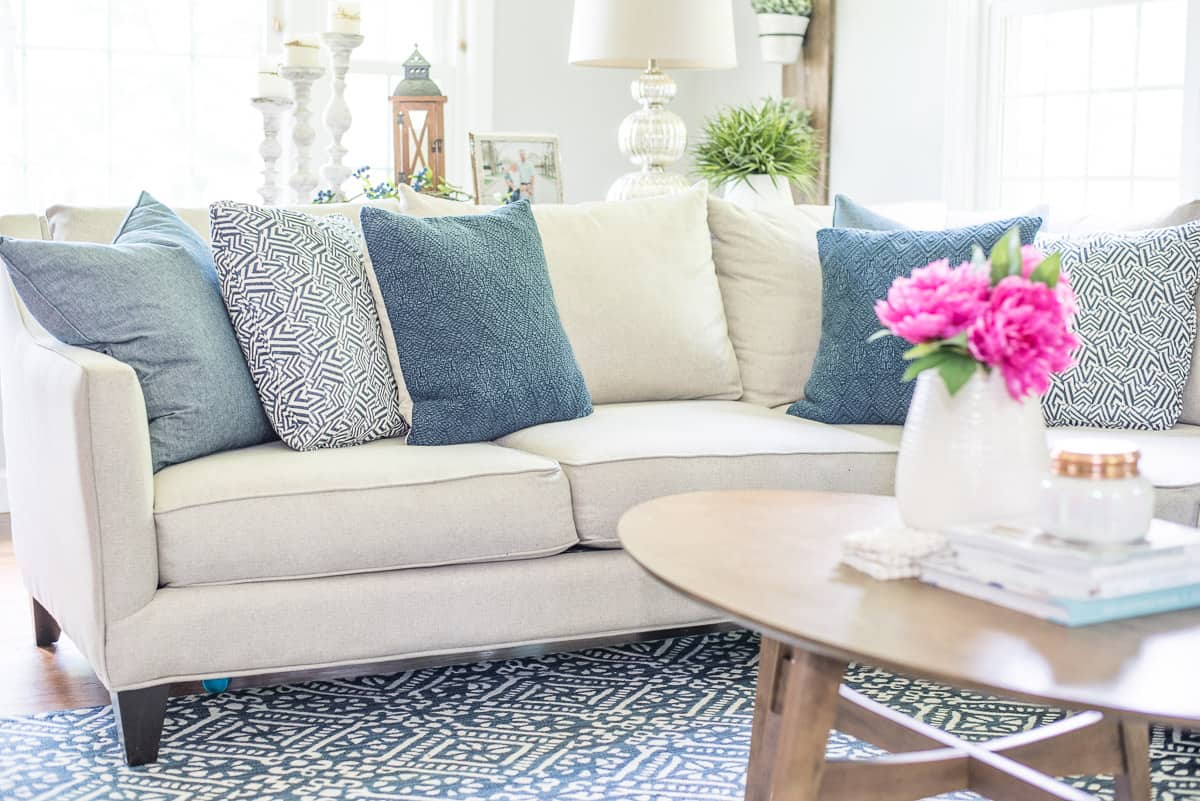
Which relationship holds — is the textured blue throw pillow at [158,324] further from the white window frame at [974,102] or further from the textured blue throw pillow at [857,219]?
the white window frame at [974,102]

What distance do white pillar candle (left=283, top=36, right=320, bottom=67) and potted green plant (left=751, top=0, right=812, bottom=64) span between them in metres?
2.05

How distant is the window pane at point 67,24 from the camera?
14.4ft

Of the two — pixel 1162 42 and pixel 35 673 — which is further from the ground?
pixel 1162 42

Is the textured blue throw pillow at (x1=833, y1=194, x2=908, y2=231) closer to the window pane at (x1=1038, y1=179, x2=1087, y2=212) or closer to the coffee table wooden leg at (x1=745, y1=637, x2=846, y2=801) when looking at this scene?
the window pane at (x1=1038, y1=179, x2=1087, y2=212)

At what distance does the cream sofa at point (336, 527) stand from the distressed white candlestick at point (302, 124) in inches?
45.5

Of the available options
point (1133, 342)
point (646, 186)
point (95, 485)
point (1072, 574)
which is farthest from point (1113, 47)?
point (95, 485)

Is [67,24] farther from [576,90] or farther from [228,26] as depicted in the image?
[576,90]

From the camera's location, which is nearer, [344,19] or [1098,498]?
[1098,498]

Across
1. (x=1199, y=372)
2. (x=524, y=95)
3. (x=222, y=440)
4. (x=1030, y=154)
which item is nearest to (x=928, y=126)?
(x=1030, y=154)

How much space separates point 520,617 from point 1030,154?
270 centimetres

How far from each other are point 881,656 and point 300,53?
105 inches

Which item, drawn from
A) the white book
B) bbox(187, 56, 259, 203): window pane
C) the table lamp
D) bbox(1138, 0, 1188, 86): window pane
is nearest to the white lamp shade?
the table lamp

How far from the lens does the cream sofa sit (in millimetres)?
2148

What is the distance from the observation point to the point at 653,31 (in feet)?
12.6
